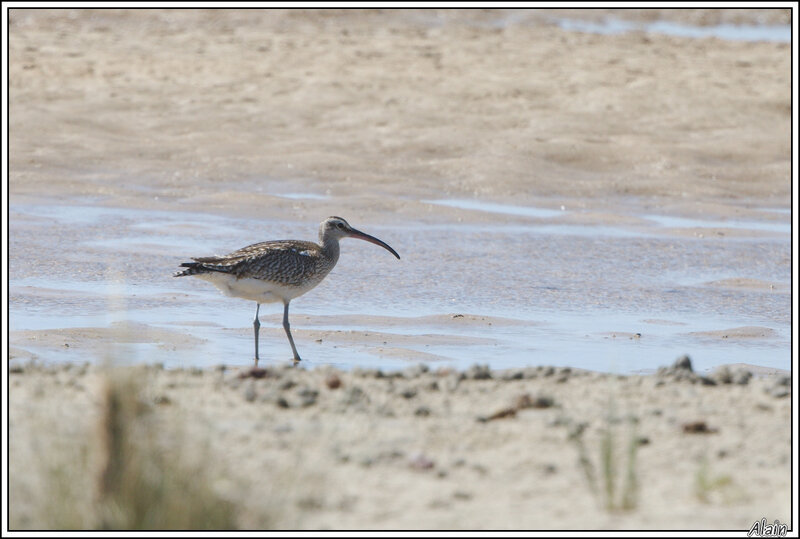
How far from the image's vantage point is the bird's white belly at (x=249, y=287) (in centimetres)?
955

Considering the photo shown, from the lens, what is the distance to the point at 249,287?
9.63 meters

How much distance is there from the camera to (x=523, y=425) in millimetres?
6223

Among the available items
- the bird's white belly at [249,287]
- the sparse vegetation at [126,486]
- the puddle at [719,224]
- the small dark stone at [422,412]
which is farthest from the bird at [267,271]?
the puddle at [719,224]

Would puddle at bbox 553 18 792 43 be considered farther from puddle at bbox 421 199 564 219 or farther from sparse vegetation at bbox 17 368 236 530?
sparse vegetation at bbox 17 368 236 530

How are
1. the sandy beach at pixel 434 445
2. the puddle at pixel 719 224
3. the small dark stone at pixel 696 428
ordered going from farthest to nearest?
1. the puddle at pixel 719 224
2. the small dark stone at pixel 696 428
3. the sandy beach at pixel 434 445

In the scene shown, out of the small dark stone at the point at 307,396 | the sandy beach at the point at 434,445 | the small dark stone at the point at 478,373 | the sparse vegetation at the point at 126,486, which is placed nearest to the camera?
the sparse vegetation at the point at 126,486

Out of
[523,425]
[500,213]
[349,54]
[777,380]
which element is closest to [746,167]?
[500,213]

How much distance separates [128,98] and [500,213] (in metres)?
6.69

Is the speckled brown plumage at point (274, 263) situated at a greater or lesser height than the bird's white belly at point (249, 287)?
greater

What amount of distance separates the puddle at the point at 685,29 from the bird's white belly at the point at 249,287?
675 inches

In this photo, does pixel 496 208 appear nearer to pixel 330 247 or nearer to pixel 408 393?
pixel 330 247

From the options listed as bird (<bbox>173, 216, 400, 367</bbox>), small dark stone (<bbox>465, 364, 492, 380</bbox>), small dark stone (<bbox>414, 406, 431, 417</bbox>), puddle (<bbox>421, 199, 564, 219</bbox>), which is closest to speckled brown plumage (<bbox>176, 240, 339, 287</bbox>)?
bird (<bbox>173, 216, 400, 367</bbox>)

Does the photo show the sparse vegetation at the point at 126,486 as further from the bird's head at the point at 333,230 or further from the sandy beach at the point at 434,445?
the bird's head at the point at 333,230

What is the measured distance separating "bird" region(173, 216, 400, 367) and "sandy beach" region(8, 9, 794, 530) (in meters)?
0.35
